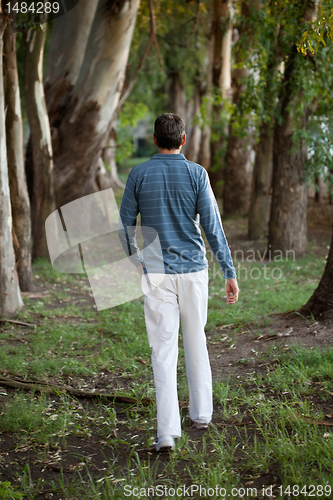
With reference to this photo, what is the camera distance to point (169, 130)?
3.04 meters

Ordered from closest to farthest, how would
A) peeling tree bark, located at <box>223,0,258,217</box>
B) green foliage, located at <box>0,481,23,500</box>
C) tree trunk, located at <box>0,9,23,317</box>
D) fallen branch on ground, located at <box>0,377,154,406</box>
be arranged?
green foliage, located at <box>0,481,23,500</box>
fallen branch on ground, located at <box>0,377,154,406</box>
tree trunk, located at <box>0,9,23,317</box>
peeling tree bark, located at <box>223,0,258,217</box>

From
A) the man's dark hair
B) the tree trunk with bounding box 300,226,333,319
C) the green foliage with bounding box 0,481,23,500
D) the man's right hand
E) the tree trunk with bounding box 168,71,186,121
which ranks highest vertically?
the tree trunk with bounding box 168,71,186,121

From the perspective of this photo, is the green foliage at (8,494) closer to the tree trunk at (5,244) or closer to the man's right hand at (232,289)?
the man's right hand at (232,289)

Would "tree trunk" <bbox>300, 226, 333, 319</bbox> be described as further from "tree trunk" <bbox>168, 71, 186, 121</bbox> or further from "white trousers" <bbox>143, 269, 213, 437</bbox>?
"tree trunk" <bbox>168, 71, 186, 121</bbox>

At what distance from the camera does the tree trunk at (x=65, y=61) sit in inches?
365

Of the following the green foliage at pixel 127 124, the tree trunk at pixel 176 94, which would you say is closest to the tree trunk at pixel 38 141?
the green foliage at pixel 127 124

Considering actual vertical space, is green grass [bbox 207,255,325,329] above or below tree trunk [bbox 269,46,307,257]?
below

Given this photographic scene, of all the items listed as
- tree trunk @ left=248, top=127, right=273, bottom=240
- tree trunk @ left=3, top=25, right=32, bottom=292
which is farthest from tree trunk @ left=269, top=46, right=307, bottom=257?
tree trunk @ left=3, top=25, right=32, bottom=292

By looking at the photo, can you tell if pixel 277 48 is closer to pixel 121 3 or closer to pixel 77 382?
pixel 121 3

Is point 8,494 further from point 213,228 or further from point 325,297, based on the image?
point 325,297

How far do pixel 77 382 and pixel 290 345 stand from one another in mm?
1973

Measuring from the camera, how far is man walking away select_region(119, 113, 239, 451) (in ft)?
10.1

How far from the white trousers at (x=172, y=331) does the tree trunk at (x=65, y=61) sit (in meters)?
7.14

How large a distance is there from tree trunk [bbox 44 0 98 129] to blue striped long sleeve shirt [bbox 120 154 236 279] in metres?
6.89
